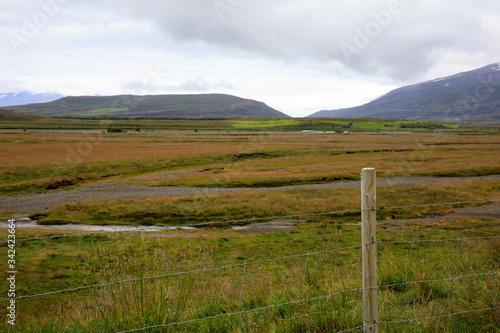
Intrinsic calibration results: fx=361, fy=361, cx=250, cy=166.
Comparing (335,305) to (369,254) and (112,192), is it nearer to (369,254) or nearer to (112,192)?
(369,254)

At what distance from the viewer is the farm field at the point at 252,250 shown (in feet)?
17.8

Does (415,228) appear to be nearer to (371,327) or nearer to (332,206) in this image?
(332,206)

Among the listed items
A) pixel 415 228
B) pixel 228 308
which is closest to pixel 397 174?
pixel 415 228

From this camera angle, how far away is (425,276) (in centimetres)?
684

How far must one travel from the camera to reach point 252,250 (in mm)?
17094

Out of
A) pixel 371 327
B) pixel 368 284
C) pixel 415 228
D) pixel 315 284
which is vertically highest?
pixel 368 284

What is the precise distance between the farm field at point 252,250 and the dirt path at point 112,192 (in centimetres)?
95

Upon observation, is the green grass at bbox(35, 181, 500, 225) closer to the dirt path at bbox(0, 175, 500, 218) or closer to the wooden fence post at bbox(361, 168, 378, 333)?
the dirt path at bbox(0, 175, 500, 218)

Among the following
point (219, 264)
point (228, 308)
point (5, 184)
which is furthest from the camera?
point (5, 184)

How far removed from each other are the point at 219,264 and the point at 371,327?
34.6ft

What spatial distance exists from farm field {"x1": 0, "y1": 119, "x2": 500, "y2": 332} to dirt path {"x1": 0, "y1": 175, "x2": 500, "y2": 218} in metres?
0.95

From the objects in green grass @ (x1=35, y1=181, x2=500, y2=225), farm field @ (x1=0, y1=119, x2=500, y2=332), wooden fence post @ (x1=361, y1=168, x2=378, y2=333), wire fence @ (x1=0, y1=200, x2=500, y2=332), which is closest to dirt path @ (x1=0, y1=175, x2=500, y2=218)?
farm field @ (x1=0, y1=119, x2=500, y2=332)

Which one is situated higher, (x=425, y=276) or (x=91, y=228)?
(x=425, y=276)

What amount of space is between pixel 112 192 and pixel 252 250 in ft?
69.8
